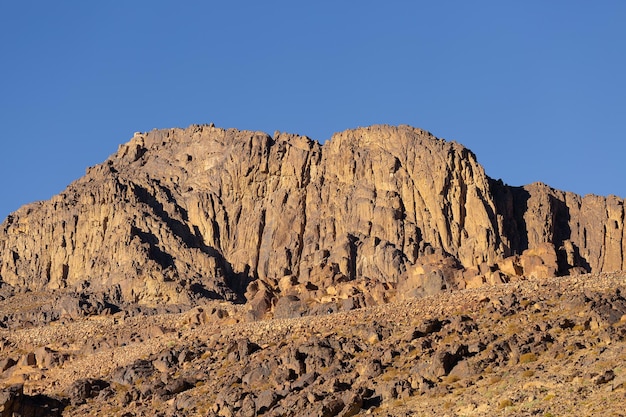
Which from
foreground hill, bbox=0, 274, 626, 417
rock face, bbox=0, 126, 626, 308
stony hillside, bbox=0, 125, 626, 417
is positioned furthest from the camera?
rock face, bbox=0, 126, 626, 308

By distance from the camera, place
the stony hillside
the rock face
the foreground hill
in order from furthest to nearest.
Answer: the rock face, the stony hillside, the foreground hill

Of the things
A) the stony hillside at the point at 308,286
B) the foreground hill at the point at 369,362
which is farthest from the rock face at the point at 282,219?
the foreground hill at the point at 369,362

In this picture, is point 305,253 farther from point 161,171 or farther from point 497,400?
point 497,400

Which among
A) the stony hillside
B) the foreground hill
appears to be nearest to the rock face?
the stony hillside

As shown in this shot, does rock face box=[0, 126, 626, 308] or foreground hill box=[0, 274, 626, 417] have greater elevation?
rock face box=[0, 126, 626, 308]

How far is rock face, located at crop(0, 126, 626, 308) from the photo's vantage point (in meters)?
141

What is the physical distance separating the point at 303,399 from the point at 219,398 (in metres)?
6.97

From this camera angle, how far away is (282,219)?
150m

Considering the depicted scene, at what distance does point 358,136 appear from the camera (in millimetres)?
152750

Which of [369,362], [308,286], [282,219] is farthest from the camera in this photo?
[282,219]

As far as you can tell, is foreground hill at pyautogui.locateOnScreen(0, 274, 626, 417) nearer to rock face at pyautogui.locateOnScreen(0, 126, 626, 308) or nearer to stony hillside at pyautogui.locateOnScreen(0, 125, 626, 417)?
stony hillside at pyautogui.locateOnScreen(0, 125, 626, 417)

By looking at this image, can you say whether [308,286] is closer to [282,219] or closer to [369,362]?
[282,219]

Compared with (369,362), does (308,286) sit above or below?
above

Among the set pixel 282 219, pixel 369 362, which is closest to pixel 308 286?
pixel 282 219
